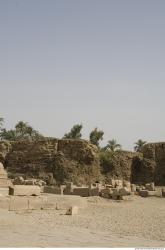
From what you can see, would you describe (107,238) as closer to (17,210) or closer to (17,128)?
(17,210)

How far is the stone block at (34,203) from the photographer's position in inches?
557

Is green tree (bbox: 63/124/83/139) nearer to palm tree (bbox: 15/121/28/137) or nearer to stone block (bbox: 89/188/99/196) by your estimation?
palm tree (bbox: 15/121/28/137)

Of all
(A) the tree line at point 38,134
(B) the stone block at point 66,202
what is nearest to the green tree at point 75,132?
(A) the tree line at point 38,134

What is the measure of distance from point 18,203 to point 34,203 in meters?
0.68

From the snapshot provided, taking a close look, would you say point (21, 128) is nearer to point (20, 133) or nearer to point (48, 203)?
point (20, 133)

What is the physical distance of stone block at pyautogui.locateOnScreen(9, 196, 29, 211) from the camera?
13.6 meters

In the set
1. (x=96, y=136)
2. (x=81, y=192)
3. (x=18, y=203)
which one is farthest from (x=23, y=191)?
(x=96, y=136)

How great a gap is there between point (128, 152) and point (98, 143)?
13.9m

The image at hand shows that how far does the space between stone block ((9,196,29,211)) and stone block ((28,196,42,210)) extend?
0.13 metres

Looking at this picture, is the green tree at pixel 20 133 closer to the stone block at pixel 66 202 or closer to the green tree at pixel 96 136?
the green tree at pixel 96 136

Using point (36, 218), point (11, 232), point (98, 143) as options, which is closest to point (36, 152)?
point (98, 143)

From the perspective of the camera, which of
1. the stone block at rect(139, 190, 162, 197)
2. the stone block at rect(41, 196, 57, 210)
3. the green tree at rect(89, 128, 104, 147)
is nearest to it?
the stone block at rect(41, 196, 57, 210)

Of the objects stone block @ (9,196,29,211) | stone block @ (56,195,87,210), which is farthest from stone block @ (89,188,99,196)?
stone block @ (9,196,29,211)

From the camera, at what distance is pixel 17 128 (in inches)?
1969
